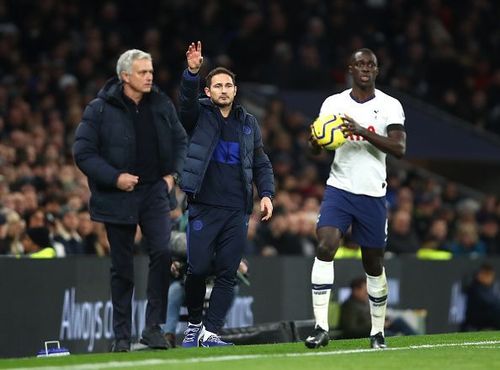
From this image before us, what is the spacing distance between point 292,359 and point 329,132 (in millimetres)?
1744

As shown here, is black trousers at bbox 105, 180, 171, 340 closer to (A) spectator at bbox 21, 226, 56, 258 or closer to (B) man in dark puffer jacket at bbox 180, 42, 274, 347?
(B) man in dark puffer jacket at bbox 180, 42, 274, 347

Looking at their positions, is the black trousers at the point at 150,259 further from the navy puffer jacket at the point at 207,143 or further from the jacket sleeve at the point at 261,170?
the jacket sleeve at the point at 261,170

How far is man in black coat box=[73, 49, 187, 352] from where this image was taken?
10.2 metres

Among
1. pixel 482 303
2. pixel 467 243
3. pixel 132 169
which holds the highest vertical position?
pixel 132 169

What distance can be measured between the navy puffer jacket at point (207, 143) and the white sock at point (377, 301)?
1050 mm

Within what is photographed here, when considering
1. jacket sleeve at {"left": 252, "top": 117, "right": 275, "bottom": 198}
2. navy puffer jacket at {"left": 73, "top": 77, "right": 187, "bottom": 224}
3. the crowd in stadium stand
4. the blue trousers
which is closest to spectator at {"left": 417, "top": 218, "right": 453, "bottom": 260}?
the crowd in stadium stand

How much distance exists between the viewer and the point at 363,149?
10523mm

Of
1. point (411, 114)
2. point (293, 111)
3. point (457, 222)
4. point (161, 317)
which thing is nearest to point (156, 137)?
point (161, 317)

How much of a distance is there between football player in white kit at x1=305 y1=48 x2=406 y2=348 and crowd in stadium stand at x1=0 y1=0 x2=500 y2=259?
424cm

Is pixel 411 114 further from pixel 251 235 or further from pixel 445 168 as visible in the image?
pixel 251 235

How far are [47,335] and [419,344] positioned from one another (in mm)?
3701

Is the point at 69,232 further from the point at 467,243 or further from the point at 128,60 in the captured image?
the point at 467,243

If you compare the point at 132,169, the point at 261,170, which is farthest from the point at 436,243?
the point at 132,169

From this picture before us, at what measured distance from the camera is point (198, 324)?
1125 cm
